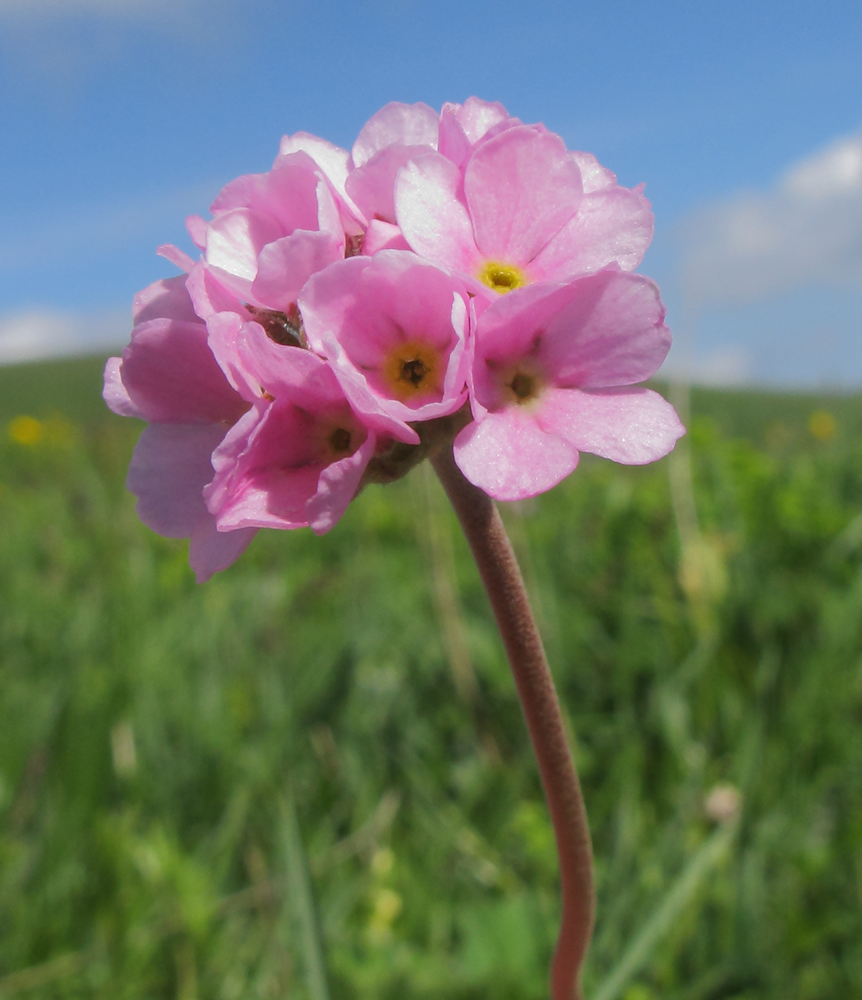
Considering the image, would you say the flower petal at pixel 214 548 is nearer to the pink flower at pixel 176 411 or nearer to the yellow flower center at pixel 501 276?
the pink flower at pixel 176 411

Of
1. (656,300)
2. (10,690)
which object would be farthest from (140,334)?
(10,690)

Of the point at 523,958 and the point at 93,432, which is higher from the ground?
the point at 523,958

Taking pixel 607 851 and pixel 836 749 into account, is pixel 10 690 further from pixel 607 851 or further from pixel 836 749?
pixel 836 749

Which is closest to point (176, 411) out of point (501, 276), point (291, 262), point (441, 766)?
point (291, 262)

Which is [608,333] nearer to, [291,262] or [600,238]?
[600,238]

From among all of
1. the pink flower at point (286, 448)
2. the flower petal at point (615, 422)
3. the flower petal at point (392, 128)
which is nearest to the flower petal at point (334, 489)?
the pink flower at point (286, 448)

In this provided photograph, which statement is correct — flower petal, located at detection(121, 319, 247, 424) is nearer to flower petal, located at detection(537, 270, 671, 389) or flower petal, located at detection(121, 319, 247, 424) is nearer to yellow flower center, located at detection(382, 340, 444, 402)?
yellow flower center, located at detection(382, 340, 444, 402)

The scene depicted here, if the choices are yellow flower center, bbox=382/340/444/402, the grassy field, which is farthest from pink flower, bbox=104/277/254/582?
the grassy field
